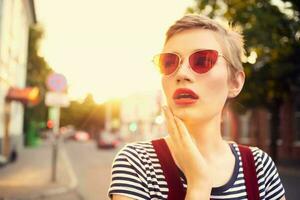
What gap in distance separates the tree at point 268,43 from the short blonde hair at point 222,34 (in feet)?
34.1

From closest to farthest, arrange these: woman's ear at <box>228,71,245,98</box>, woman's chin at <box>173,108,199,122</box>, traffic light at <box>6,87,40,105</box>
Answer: woman's chin at <box>173,108,199,122</box> < woman's ear at <box>228,71,245,98</box> < traffic light at <box>6,87,40,105</box>

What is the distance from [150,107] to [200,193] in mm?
28510

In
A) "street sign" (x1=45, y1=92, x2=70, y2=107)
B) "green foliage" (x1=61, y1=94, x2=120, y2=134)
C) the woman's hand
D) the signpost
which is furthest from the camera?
"green foliage" (x1=61, y1=94, x2=120, y2=134)

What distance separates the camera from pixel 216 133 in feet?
6.03

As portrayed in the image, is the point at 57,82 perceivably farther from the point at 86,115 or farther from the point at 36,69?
the point at 86,115

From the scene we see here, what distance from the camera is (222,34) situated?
1.81 meters

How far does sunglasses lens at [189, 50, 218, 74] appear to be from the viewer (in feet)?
5.58

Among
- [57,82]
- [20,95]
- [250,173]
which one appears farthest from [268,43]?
[250,173]

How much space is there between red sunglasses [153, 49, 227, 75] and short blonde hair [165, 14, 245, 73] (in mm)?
80

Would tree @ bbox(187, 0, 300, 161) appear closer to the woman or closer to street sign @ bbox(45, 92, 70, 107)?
street sign @ bbox(45, 92, 70, 107)

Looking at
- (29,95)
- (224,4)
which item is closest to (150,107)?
(29,95)

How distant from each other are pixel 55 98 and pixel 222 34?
498 inches

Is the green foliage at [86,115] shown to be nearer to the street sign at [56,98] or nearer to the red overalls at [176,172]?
the street sign at [56,98]

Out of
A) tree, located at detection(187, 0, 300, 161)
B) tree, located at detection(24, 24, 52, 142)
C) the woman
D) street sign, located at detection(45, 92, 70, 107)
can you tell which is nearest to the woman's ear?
the woman
